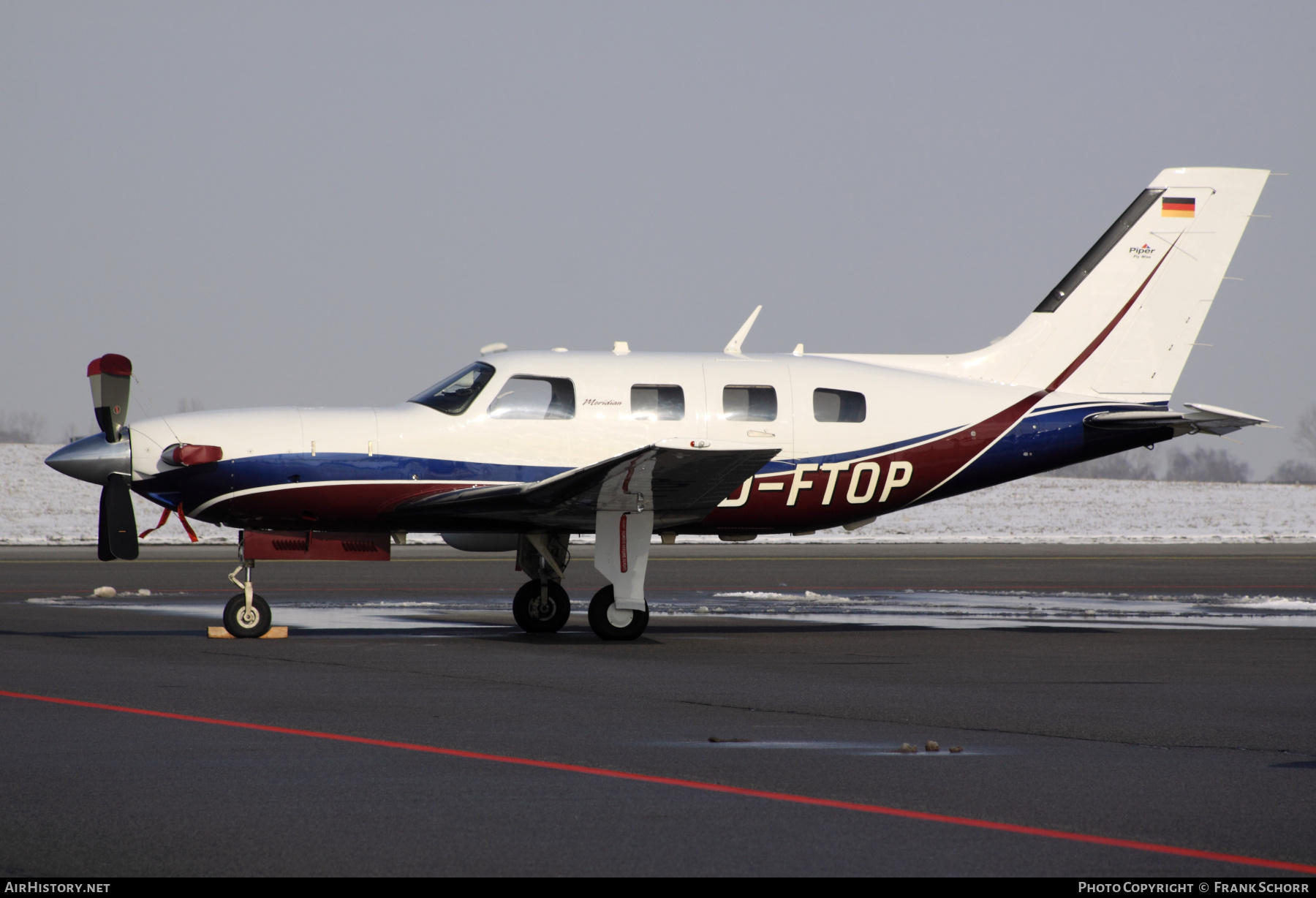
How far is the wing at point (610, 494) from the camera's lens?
13.4 meters

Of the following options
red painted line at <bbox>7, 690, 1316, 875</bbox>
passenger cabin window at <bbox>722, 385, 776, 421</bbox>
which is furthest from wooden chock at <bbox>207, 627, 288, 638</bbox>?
passenger cabin window at <bbox>722, 385, 776, 421</bbox>

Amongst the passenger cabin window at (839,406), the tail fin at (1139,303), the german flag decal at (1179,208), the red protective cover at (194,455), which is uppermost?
the german flag decal at (1179,208)

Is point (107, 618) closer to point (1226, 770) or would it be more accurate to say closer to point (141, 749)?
point (141, 749)

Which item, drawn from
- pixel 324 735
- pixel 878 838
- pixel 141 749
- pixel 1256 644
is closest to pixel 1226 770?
pixel 878 838

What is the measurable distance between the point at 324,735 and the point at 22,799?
6.76ft

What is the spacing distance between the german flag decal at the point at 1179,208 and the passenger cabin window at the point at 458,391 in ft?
28.4

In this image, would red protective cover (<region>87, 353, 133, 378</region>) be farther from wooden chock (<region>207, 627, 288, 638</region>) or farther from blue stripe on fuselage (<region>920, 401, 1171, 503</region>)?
blue stripe on fuselage (<region>920, 401, 1171, 503</region>)

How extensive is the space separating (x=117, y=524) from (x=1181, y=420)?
11.9 meters

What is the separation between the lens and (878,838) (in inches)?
213

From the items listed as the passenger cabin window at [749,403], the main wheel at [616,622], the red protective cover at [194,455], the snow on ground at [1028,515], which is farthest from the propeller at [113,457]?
the snow on ground at [1028,515]

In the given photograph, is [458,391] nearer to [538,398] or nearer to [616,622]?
[538,398]

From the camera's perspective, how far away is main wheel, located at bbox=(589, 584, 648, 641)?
14250mm

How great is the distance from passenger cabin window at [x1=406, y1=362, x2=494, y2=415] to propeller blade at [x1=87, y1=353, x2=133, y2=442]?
299 cm

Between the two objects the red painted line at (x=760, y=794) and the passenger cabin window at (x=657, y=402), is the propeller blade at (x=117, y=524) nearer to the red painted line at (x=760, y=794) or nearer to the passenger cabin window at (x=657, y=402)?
the red painted line at (x=760, y=794)
